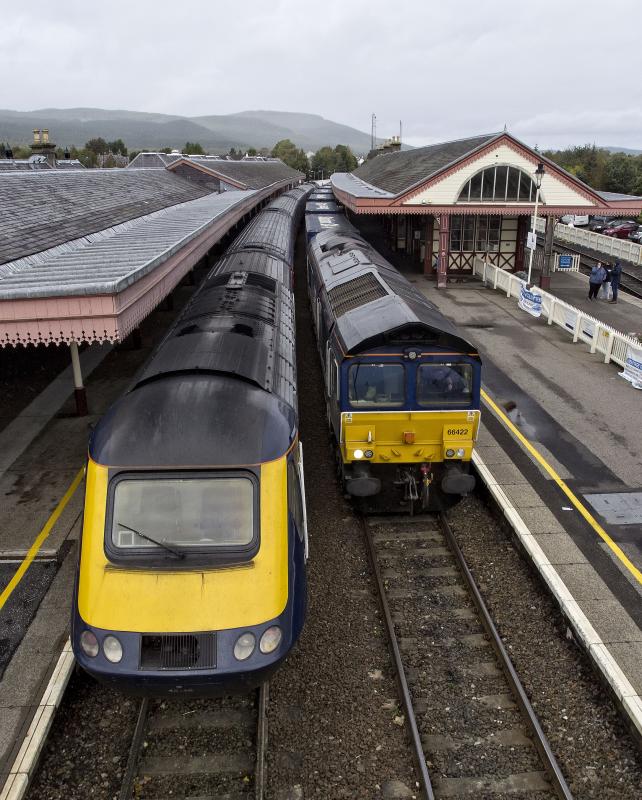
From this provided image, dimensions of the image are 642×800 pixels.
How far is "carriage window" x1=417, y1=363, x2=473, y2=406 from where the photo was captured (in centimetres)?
947

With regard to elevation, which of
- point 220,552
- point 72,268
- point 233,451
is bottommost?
point 220,552

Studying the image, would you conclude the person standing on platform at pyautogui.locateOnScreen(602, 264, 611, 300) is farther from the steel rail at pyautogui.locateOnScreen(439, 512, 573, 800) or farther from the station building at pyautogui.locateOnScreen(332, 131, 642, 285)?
the steel rail at pyautogui.locateOnScreen(439, 512, 573, 800)

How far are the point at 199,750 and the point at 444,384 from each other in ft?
19.5

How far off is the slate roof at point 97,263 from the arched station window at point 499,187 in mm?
15659

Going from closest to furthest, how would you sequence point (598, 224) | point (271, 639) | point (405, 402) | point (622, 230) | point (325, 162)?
point (271, 639)
point (405, 402)
point (622, 230)
point (598, 224)
point (325, 162)

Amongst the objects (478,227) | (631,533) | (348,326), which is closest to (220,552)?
(348,326)

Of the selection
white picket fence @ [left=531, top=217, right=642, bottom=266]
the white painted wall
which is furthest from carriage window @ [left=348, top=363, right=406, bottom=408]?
white picket fence @ [left=531, top=217, right=642, bottom=266]

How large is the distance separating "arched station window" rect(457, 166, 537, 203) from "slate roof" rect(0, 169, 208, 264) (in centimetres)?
1249

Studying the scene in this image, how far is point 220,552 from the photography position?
19.3 ft

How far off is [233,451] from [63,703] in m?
3.44

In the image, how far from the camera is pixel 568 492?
35.4 ft

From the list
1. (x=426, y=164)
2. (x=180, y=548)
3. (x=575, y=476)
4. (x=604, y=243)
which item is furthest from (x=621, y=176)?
(x=180, y=548)

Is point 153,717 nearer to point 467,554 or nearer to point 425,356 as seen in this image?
point 467,554

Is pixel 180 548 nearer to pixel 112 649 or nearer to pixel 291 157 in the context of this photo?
pixel 112 649
